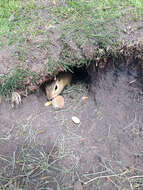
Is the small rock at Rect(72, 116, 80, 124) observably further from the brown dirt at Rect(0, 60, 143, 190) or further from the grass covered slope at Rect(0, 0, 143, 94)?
the grass covered slope at Rect(0, 0, 143, 94)

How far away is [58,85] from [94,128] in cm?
78

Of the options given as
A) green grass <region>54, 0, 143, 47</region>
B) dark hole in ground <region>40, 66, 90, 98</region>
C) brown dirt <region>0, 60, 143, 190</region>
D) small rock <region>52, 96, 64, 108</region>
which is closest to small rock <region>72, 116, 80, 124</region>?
brown dirt <region>0, 60, 143, 190</region>

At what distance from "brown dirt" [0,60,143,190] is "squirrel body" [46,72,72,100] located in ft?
0.39

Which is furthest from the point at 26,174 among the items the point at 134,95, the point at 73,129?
the point at 134,95

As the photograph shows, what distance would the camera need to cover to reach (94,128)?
267 cm

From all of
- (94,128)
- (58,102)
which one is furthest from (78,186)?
(58,102)

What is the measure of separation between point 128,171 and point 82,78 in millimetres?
1549

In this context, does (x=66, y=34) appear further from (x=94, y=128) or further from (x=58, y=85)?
(x=94, y=128)

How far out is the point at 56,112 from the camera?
2.85 meters

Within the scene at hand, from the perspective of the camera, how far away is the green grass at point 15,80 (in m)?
2.53

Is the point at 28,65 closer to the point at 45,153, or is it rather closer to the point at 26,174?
the point at 45,153

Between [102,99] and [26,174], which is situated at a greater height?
[102,99]

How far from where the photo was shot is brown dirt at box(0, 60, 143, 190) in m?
2.29

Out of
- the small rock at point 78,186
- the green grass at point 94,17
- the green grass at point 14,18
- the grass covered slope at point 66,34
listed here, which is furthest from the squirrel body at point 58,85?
the small rock at point 78,186
